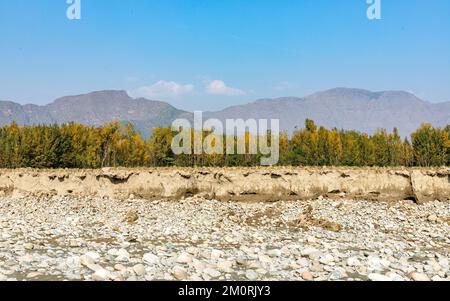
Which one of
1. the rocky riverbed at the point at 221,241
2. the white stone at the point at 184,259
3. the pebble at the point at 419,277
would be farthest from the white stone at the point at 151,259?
the pebble at the point at 419,277

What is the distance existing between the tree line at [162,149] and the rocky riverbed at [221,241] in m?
35.5

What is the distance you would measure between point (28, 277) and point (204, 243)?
825 cm

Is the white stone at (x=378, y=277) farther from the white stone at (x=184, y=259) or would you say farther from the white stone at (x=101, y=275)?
the white stone at (x=101, y=275)

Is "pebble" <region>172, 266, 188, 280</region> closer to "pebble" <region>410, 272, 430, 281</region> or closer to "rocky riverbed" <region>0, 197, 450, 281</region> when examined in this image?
"rocky riverbed" <region>0, 197, 450, 281</region>

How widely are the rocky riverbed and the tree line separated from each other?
117 ft

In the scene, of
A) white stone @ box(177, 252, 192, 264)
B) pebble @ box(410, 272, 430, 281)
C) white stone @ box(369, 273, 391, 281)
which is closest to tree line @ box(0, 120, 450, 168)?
white stone @ box(177, 252, 192, 264)

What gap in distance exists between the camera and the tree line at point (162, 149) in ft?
220

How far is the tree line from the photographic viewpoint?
6706 cm

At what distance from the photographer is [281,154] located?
8106cm

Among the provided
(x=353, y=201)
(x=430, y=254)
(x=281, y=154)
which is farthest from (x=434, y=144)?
(x=430, y=254)

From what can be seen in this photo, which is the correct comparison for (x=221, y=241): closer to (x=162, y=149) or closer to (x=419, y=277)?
(x=419, y=277)

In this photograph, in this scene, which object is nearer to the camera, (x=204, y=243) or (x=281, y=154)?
(x=204, y=243)

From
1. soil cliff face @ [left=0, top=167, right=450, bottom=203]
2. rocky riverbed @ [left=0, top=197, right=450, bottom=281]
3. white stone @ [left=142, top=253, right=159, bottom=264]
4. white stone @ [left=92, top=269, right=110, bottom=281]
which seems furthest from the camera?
soil cliff face @ [left=0, top=167, right=450, bottom=203]
